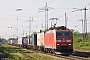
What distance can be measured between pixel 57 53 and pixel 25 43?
154ft

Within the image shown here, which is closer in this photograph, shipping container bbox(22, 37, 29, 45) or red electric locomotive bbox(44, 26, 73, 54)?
red electric locomotive bbox(44, 26, 73, 54)

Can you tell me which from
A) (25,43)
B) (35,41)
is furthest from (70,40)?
(25,43)

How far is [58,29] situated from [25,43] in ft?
149

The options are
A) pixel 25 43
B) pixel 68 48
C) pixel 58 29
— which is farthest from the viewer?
pixel 25 43

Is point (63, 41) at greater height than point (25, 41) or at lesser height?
greater

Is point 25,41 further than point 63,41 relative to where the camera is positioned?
Yes

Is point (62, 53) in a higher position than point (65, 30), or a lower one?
→ lower

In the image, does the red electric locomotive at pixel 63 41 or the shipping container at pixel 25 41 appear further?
the shipping container at pixel 25 41

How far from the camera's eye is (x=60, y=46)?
32250mm

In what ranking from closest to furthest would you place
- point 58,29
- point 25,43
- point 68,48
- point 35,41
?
point 68,48 < point 58,29 < point 35,41 < point 25,43

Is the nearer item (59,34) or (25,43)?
(59,34)

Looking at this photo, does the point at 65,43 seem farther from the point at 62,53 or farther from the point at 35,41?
the point at 35,41

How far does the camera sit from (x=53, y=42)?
33719mm

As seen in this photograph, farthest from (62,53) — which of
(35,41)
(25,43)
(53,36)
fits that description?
(25,43)
